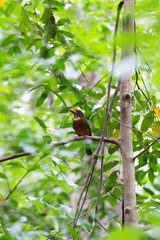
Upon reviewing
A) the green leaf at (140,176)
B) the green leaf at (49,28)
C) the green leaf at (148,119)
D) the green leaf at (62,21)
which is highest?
the green leaf at (62,21)

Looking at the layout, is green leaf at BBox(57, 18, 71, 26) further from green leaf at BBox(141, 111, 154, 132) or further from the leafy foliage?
green leaf at BBox(141, 111, 154, 132)

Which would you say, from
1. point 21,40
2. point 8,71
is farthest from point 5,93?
point 21,40

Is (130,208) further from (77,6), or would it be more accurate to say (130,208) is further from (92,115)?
(77,6)

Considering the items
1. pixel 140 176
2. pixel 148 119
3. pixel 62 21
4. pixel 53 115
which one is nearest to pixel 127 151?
pixel 148 119

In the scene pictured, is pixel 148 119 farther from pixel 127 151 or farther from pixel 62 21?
pixel 62 21

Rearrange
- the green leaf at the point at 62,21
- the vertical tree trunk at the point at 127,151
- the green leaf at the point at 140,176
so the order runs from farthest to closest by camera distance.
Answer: the green leaf at the point at 140,176
the green leaf at the point at 62,21
the vertical tree trunk at the point at 127,151

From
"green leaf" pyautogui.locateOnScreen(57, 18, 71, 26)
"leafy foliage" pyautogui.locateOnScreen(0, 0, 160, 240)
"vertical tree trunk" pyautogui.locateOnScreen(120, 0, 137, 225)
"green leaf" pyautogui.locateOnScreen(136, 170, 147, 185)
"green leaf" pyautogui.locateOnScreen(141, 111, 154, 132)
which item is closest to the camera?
"leafy foliage" pyautogui.locateOnScreen(0, 0, 160, 240)

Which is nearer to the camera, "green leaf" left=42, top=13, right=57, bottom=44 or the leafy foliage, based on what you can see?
the leafy foliage

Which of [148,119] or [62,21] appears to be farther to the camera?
[62,21]

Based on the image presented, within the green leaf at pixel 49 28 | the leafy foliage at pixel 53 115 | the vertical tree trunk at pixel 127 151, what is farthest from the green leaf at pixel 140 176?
the green leaf at pixel 49 28

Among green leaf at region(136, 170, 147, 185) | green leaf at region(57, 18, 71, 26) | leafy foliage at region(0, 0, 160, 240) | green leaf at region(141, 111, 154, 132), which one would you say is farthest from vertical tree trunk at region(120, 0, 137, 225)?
green leaf at region(136, 170, 147, 185)

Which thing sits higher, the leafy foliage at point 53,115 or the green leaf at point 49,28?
the green leaf at point 49,28

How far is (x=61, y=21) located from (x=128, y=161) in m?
1.14

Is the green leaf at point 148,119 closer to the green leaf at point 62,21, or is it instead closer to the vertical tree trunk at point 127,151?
the vertical tree trunk at point 127,151
